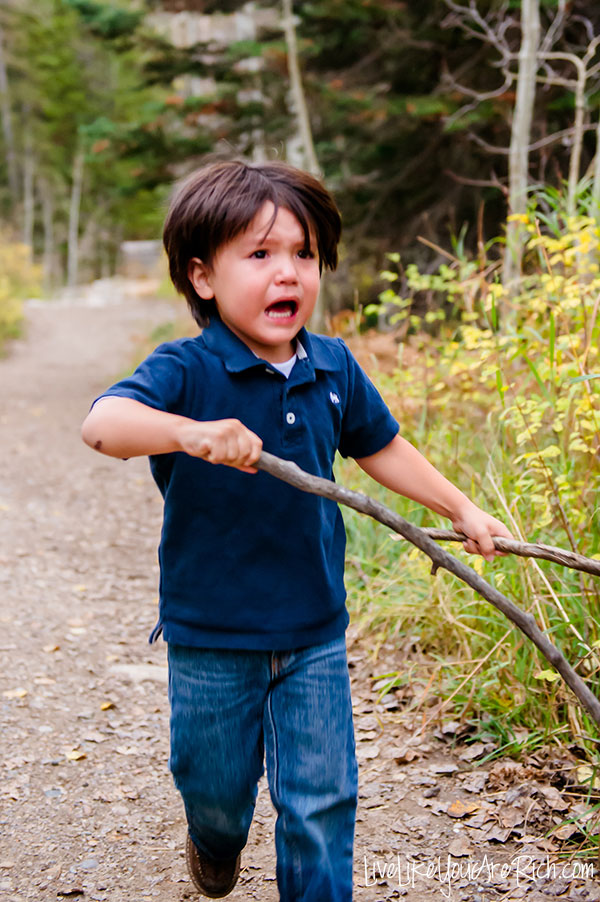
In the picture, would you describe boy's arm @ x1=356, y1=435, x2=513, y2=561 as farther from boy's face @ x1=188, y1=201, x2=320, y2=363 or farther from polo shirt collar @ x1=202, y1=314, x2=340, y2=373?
boy's face @ x1=188, y1=201, x2=320, y2=363

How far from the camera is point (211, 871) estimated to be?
2.22m

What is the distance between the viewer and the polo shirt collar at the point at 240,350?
74.7 inches

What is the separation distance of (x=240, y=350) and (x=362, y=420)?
37 centimetres

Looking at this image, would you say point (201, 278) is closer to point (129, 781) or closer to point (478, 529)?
point (478, 529)

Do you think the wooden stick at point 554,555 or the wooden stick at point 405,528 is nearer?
the wooden stick at point 405,528

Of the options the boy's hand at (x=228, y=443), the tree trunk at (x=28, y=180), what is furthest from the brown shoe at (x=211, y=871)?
the tree trunk at (x=28, y=180)

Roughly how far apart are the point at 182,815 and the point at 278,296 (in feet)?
6.18

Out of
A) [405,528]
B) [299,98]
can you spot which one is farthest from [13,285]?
[405,528]

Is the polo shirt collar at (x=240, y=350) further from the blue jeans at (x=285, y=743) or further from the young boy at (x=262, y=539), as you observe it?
the blue jeans at (x=285, y=743)

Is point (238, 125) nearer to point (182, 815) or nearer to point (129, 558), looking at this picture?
point (129, 558)

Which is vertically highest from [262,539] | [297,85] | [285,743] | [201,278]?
[297,85]

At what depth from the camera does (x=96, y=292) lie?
32.5 m

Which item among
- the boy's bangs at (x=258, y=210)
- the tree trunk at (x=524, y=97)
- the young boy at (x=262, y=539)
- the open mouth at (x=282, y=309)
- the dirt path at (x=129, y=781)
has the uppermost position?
the tree trunk at (x=524, y=97)

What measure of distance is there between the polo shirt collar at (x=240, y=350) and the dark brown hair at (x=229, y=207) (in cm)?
10
